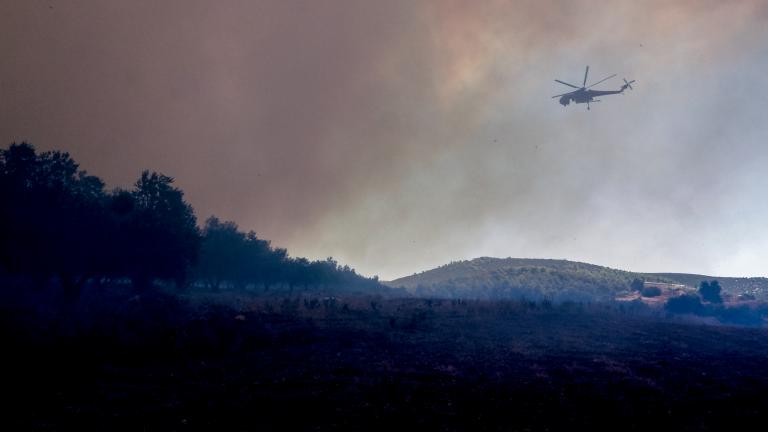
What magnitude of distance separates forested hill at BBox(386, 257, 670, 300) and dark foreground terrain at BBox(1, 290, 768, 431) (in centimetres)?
7105

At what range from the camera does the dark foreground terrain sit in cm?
1083

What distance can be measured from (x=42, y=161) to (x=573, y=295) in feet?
357

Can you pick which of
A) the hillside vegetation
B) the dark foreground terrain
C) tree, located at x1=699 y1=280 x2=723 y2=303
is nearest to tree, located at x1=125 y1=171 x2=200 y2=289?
the dark foreground terrain

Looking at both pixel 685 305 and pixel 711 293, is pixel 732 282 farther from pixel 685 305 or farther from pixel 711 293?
pixel 685 305

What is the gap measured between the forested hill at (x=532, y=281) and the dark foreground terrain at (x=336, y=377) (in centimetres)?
7105

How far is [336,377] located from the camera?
15422 millimetres

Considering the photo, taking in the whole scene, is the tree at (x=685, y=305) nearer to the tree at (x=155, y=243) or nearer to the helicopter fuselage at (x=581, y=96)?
the helicopter fuselage at (x=581, y=96)

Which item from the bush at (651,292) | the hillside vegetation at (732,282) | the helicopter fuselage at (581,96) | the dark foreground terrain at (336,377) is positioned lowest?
the dark foreground terrain at (336,377)

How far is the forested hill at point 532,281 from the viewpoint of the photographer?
106312 millimetres

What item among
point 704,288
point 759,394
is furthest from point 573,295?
point 759,394

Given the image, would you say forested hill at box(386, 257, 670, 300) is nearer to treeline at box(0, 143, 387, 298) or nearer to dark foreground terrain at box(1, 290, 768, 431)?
dark foreground terrain at box(1, 290, 768, 431)

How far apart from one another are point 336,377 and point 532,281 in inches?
4733

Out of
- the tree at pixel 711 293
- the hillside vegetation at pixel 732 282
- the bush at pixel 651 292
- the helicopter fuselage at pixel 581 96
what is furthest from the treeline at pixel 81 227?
the hillside vegetation at pixel 732 282

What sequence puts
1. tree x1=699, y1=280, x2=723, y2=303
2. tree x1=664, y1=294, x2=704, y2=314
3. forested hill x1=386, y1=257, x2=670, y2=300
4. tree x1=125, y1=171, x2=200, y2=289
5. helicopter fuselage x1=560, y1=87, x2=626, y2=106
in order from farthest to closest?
forested hill x1=386, y1=257, x2=670, y2=300
tree x1=699, y1=280, x2=723, y2=303
tree x1=664, y1=294, x2=704, y2=314
helicopter fuselage x1=560, y1=87, x2=626, y2=106
tree x1=125, y1=171, x2=200, y2=289
